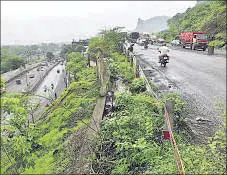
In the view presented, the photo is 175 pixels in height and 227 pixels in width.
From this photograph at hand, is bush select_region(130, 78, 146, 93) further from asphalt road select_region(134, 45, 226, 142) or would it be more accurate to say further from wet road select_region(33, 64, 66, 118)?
wet road select_region(33, 64, 66, 118)

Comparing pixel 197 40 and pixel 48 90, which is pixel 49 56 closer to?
pixel 197 40

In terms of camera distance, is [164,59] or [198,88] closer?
[198,88]

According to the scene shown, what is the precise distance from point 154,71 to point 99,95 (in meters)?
4.92

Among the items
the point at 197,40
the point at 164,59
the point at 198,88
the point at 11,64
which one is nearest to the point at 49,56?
the point at 11,64

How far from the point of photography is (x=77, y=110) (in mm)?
7676

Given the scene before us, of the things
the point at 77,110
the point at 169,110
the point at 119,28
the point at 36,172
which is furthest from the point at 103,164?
the point at 119,28

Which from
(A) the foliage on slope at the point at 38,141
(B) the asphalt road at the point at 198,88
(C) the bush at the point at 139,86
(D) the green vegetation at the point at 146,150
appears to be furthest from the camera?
(C) the bush at the point at 139,86

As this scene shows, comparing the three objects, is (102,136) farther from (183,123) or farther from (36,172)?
(183,123)

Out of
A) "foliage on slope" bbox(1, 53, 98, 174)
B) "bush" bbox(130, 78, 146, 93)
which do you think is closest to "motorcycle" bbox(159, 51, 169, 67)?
"bush" bbox(130, 78, 146, 93)

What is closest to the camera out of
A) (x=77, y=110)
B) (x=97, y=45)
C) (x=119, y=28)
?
(x=77, y=110)

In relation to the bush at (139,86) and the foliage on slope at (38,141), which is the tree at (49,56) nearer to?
the bush at (139,86)

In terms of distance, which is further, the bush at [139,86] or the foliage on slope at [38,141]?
the bush at [139,86]

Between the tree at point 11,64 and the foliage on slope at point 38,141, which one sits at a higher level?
the foliage on slope at point 38,141

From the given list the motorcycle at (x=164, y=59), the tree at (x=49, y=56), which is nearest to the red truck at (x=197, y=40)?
the motorcycle at (x=164, y=59)
